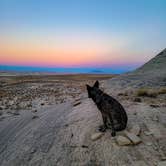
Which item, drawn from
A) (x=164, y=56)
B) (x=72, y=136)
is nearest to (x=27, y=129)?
(x=72, y=136)

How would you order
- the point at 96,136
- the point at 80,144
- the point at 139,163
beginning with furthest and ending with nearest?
1. the point at 96,136
2. the point at 80,144
3. the point at 139,163

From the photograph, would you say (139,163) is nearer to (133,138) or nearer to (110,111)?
(133,138)

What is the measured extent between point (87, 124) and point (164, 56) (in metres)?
24.0

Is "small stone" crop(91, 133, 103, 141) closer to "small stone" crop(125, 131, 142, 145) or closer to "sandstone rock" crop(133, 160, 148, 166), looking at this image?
"small stone" crop(125, 131, 142, 145)

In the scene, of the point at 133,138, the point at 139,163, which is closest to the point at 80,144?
the point at 133,138

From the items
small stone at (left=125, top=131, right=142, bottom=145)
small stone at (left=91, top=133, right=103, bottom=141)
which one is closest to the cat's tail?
small stone at (left=125, top=131, right=142, bottom=145)

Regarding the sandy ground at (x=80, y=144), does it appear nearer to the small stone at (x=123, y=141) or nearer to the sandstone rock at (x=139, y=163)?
the sandstone rock at (x=139, y=163)

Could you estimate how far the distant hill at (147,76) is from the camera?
636 inches


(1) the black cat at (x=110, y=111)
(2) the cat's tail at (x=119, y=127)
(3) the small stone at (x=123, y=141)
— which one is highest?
(1) the black cat at (x=110, y=111)

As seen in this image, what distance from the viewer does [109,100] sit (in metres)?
5.06

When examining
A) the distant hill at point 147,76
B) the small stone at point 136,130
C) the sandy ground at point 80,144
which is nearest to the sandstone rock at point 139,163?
the sandy ground at point 80,144

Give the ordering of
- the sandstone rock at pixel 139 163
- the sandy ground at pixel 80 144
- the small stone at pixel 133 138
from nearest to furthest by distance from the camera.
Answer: the sandstone rock at pixel 139 163
the sandy ground at pixel 80 144
the small stone at pixel 133 138

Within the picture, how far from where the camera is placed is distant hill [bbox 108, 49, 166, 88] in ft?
53.0

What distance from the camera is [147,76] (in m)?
18.9
